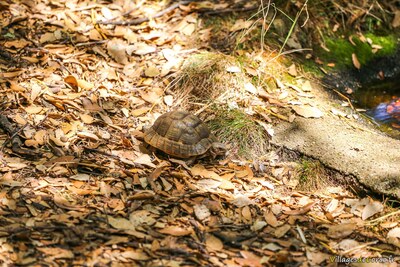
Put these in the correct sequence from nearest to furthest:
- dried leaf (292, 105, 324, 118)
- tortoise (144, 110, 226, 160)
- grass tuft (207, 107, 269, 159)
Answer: tortoise (144, 110, 226, 160) → grass tuft (207, 107, 269, 159) → dried leaf (292, 105, 324, 118)

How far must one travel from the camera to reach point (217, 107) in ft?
16.6

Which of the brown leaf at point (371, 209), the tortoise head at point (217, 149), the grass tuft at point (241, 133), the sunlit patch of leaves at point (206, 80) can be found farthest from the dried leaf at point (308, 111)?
the brown leaf at point (371, 209)

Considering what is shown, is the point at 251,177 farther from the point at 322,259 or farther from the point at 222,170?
the point at 322,259

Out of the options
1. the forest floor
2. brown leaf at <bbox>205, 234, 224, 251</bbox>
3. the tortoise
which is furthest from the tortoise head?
brown leaf at <bbox>205, 234, 224, 251</bbox>

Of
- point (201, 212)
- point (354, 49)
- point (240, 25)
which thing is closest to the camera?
point (201, 212)

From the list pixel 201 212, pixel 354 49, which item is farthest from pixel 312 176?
pixel 354 49

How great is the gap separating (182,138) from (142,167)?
41cm

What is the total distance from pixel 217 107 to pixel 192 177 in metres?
0.96

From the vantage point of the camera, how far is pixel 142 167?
4.33m

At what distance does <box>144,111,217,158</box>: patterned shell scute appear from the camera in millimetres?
4422

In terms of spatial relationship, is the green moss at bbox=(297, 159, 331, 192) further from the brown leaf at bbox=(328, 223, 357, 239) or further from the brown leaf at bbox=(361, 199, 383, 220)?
the brown leaf at bbox=(328, 223, 357, 239)

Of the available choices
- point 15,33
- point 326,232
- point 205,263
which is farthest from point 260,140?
point 15,33

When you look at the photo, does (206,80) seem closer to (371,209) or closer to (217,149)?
(217,149)

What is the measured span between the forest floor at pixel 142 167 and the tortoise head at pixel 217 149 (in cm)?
10
